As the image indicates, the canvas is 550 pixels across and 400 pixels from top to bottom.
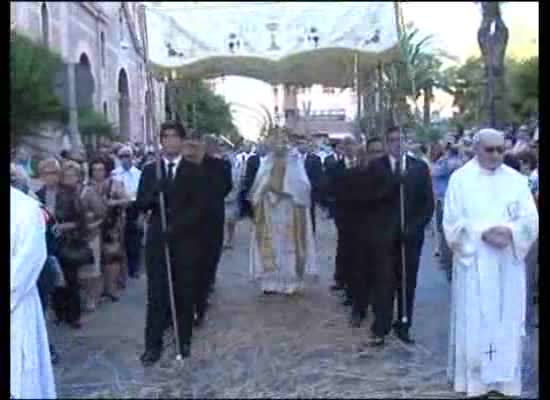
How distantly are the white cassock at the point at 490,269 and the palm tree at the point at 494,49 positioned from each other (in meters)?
4.11

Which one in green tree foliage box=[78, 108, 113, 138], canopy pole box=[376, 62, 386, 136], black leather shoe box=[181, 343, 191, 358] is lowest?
black leather shoe box=[181, 343, 191, 358]

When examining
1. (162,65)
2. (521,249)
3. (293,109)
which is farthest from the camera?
(293,109)

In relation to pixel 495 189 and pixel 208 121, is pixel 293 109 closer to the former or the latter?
pixel 208 121

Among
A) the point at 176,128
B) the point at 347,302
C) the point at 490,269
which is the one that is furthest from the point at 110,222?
the point at 490,269

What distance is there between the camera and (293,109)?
7625 mm

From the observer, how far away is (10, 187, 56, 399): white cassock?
12.9 ft

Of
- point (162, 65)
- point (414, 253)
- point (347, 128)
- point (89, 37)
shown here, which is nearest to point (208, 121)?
point (162, 65)

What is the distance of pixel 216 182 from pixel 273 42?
1122mm

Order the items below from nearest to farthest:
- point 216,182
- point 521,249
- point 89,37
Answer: point 521,249 → point 216,182 → point 89,37

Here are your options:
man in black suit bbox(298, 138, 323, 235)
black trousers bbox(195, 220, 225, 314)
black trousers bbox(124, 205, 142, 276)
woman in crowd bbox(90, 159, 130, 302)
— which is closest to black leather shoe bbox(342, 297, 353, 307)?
man in black suit bbox(298, 138, 323, 235)

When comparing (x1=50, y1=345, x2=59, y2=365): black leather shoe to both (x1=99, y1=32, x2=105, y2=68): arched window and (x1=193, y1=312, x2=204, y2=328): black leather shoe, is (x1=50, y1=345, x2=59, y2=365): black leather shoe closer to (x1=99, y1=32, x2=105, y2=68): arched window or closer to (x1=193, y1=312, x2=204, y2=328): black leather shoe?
(x1=193, y1=312, x2=204, y2=328): black leather shoe

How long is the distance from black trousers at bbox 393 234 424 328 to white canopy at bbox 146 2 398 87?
1198 millimetres

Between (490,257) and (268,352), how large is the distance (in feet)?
5.66

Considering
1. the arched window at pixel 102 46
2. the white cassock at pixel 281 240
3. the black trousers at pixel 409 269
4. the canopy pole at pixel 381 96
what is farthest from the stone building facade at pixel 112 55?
the black trousers at pixel 409 269
